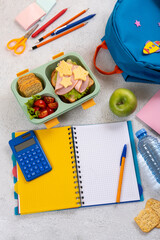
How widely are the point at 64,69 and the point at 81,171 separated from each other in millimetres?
333

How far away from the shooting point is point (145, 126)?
83 cm

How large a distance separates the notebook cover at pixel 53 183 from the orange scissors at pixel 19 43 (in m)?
0.29

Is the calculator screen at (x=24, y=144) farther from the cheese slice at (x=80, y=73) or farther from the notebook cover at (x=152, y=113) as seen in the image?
the notebook cover at (x=152, y=113)

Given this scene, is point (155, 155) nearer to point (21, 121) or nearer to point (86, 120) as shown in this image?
point (86, 120)

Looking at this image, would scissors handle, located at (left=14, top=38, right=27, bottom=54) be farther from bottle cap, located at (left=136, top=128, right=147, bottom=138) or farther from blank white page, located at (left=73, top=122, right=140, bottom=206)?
bottle cap, located at (left=136, top=128, right=147, bottom=138)

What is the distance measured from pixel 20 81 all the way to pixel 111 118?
12.8 inches

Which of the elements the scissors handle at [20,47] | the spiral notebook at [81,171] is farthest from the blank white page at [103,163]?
the scissors handle at [20,47]

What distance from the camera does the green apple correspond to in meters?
0.77

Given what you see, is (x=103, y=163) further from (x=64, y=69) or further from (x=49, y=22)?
(x=49, y=22)

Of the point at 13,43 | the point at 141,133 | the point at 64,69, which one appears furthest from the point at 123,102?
the point at 13,43

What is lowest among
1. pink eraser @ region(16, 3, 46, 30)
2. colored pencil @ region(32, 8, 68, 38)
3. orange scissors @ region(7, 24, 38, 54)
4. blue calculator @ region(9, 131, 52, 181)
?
blue calculator @ region(9, 131, 52, 181)

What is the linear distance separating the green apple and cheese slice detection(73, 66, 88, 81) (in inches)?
5.0

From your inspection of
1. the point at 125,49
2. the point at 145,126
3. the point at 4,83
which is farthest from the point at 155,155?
the point at 4,83

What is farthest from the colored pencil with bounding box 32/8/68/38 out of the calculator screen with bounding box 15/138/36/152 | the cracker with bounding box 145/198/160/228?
the cracker with bounding box 145/198/160/228
